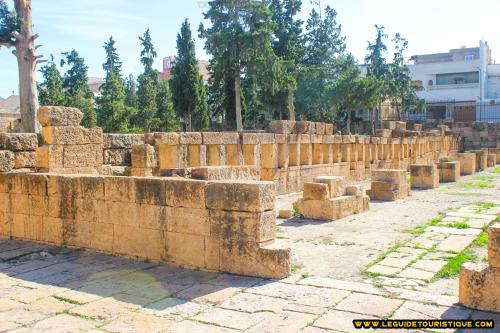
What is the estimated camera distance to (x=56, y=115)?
395 inches

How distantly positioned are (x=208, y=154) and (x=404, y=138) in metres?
18.1

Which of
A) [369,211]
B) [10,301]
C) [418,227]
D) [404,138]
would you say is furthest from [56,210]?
[404,138]

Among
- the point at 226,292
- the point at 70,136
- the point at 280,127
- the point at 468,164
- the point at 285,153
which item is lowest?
the point at 226,292

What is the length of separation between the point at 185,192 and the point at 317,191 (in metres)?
5.37

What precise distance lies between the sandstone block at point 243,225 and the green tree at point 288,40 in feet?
112

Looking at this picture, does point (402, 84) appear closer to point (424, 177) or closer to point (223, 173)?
point (424, 177)

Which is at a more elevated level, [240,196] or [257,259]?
[240,196]

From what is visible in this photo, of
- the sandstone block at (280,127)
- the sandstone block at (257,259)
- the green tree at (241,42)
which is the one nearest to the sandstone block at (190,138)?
the sandstone block at (280,127)

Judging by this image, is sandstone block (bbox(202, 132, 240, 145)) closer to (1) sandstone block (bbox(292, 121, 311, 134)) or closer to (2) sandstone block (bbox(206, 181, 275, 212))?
(1) sandstone block (bbox(292, 121, 311, 134))

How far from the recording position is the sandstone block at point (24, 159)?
10180 millimetres

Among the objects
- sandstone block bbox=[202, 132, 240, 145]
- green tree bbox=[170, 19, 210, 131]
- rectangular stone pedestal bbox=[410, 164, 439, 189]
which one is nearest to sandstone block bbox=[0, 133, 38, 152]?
sandstone block bbox=[202, 132, 240, 145]

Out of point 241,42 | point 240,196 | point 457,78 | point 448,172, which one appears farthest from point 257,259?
point 457,78

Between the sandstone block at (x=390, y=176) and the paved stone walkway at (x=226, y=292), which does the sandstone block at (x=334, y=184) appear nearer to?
the paved stone walkway at (x=226, y=292)

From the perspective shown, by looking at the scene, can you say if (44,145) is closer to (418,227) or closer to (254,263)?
(254,263)
